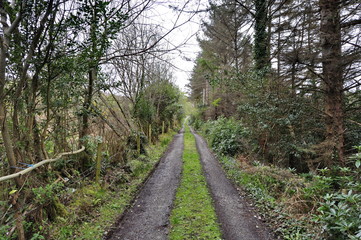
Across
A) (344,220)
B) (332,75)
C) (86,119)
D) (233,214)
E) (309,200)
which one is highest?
(332,75)

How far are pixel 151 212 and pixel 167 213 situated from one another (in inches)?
14.5

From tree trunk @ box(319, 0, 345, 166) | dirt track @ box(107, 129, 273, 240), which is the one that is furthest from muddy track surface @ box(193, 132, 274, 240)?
tree trunk @ box(319, 0, 345, 166)

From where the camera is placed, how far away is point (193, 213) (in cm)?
396

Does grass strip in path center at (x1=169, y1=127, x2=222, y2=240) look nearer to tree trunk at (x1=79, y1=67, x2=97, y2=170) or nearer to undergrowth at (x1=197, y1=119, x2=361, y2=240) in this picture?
undergrowth at (x1=197, y1=119, x2=361, y2=240)

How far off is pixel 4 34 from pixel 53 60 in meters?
0.63

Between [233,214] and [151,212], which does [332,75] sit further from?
[151,212]

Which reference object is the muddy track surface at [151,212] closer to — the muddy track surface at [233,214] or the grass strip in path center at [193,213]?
the grass strip in path center at [193,213]

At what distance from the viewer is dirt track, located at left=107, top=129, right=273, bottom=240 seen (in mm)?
3296

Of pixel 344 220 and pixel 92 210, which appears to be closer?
pixel 344 220

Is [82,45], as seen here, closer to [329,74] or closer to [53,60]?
[53,60]

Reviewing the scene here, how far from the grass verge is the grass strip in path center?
1266mm

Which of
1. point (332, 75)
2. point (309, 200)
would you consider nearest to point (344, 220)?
point (309, 200)

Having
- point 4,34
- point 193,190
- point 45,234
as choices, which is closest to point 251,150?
point 193,190

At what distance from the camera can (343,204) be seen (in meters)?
2.61
